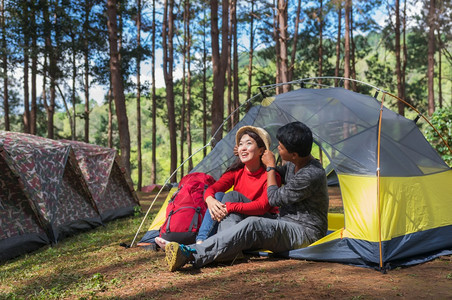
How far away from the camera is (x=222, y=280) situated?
128 inches

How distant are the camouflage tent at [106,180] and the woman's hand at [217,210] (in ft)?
13.8

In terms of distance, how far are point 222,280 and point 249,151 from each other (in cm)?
136

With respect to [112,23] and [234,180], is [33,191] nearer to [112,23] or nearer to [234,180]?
[234,180]

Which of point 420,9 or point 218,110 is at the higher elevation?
point 420,9

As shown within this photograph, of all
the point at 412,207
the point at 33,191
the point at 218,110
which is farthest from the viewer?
the point at 218,110

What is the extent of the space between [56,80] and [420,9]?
1667 centimetres

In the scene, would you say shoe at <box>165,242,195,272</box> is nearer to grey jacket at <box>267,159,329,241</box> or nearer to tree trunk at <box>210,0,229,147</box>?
grey jacket at <box>267,159,329,241</box>

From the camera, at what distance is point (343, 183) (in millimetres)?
4008

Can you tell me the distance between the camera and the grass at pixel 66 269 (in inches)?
131

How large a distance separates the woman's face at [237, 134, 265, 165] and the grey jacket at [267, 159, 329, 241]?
1.16ft

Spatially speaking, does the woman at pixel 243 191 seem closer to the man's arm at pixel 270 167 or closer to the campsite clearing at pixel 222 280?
the man's arm at pixel 270 167

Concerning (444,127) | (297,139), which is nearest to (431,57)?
(444,127)

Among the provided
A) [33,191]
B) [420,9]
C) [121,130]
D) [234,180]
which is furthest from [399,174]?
[420,9]

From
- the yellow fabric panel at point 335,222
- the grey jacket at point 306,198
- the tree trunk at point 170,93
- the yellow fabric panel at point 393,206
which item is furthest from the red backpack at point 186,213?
the tree trunk at point 170,93
